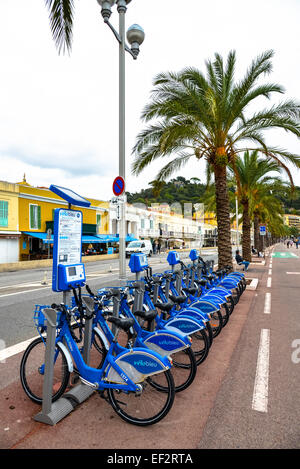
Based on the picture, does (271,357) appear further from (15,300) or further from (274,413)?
(15,300)

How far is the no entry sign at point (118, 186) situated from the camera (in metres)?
6.60

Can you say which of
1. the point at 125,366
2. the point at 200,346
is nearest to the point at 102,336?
the point at 125,366

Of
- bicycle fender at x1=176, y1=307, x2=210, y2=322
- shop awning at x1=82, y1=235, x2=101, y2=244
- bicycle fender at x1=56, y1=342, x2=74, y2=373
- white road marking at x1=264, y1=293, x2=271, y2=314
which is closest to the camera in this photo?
bicycle fender at x1=56, y1=342, x2=74, y2=373

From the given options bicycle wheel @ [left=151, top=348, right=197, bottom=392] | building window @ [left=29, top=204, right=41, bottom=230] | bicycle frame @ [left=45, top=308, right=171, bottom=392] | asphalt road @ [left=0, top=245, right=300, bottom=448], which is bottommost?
asphalt road @ [left=0, top=245, right=300, bottom=448]

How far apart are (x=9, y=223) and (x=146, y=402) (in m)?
25.8

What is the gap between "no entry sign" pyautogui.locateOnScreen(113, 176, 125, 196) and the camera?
6.60 metres

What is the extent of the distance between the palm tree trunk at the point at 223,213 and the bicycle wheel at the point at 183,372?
7756 millimetres

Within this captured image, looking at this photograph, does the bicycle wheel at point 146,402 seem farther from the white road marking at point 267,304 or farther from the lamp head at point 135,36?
the lamp head at point 135,36

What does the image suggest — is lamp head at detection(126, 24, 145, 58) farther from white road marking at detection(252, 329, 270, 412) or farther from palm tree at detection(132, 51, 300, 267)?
white road marking at detection(252, 329, 270, 412)

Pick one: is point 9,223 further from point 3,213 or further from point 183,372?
point 183,372

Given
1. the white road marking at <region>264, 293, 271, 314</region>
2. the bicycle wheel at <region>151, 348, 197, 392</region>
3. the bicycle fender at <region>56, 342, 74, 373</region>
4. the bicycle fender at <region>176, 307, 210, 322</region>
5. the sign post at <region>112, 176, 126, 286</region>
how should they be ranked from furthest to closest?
the white road marking at <region>264, 293, 271, 314</region> < the sign post at <region>112, 176, 126, 286</region> < the bicycle fender at <region>176, 307, 210, 322</region> < the bicycle wheel at <region>151, 348, 197, 392</region> < the bicycle fender at <region>56, 342, 74, 373</region>

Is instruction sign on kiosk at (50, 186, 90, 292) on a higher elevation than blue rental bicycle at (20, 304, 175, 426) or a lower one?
higher

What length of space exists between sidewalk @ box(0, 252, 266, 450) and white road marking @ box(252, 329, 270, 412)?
1.40 ft

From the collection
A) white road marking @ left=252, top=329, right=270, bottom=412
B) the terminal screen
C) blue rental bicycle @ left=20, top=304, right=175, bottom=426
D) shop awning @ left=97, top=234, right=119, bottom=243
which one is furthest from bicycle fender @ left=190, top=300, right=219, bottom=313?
shop awning @ left=97, top=234, right=119, bottom=243
